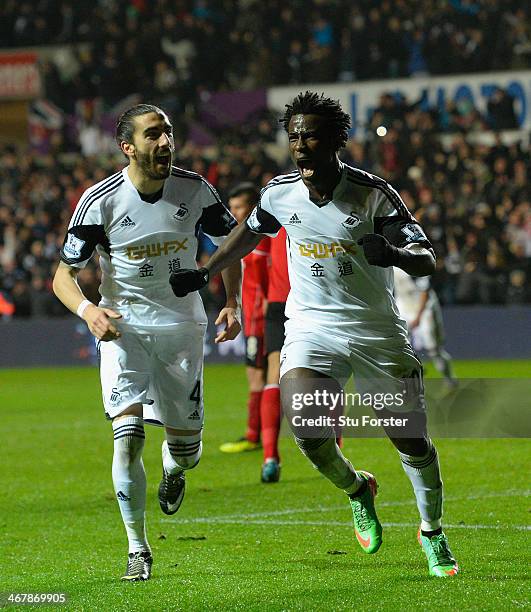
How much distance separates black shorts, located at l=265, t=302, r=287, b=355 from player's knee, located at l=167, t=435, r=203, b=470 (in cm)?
278

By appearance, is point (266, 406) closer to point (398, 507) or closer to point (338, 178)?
point (398, 507)

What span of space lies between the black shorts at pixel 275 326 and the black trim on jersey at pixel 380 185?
3762 mm

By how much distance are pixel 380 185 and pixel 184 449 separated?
75.1 inches

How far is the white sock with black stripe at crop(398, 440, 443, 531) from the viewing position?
600cm

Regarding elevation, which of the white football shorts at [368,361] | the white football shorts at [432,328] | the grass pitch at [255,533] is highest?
the white football shorts at [368,361]

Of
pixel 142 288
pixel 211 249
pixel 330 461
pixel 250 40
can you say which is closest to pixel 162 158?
pixel 142 288

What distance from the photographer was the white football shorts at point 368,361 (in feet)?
19.7

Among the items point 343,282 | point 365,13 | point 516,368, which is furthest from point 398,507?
point 365,13

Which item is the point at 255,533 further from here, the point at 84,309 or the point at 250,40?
the point at 250,40

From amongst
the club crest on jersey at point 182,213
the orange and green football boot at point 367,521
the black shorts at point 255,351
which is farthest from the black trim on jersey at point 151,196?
the black shorts at point 255,351

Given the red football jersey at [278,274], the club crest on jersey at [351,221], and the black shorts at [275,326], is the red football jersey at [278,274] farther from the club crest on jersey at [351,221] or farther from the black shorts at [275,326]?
the club crest on jersey at [351,221]

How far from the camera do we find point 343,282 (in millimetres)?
5996

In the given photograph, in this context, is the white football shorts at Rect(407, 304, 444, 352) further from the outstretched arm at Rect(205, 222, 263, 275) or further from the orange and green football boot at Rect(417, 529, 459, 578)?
the orange and green football boot at Rect(417, 529, 459, 578)

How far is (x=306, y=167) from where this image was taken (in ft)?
19.5
